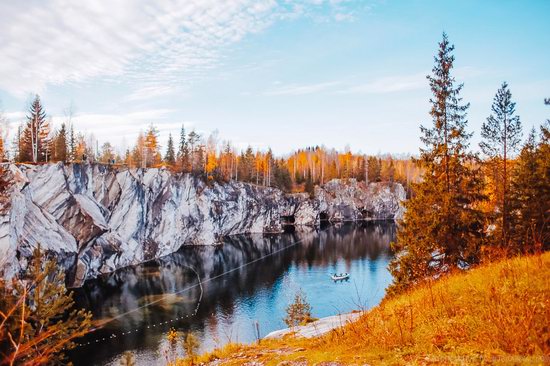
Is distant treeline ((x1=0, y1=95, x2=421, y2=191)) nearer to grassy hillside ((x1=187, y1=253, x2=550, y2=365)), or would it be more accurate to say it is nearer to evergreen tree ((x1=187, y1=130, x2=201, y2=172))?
evergreen tree ((x1=187, y1=130, x2=201, y2=172))

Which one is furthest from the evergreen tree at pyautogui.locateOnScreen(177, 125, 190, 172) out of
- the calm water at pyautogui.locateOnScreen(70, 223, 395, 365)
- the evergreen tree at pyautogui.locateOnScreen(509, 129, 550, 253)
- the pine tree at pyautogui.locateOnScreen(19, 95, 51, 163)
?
the evergreen tree at pyautogui.locateOnScreen(509, 129, 550, 253)

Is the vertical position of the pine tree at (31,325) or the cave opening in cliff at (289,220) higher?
the pine tree at (31,325)

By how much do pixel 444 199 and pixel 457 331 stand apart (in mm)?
11898

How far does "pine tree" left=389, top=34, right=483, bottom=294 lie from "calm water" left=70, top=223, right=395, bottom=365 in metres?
5.47

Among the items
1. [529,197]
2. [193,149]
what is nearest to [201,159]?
[193,149]

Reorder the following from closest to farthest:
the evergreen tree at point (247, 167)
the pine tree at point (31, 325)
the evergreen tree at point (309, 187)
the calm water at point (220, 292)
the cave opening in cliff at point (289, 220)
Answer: the pine tree at point (31, 325)
the calm water at point (220, 292)
the evergreen tree at point (247, 167)
the evergreen tree at point (309, 187)
the cave opening in cliff at point (289, 220)

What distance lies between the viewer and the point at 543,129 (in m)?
23.9

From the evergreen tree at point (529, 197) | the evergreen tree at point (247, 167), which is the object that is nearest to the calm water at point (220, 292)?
the evergreen tree at point (529, 197)

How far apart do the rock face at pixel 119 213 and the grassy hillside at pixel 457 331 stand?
11005 mm

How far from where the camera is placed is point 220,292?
149 feet

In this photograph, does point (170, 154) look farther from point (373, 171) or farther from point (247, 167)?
point (373, 171)

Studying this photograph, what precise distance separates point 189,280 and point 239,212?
4309 centimetres

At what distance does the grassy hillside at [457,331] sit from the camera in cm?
517

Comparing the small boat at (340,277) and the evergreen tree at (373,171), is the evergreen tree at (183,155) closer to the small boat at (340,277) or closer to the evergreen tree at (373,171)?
the small boat at (340,277)
